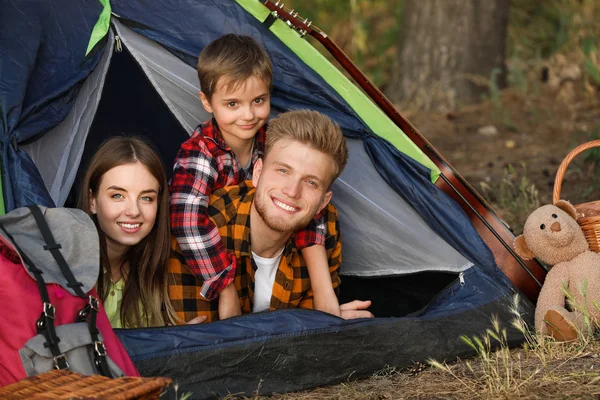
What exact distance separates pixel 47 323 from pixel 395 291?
1815 millimetres

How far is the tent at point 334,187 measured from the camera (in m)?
2.91

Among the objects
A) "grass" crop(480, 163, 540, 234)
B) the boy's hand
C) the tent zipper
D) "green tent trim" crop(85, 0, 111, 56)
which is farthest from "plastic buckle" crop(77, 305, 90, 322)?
"grass" crop(480, 163, 540, 234)

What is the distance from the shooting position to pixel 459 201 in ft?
11.6

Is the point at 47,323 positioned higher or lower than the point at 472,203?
lower

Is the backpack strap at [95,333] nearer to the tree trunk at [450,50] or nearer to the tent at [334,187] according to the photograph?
the tent at [334,187]

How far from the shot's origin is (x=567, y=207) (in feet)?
11.1

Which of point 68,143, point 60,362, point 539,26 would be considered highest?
point 539,26

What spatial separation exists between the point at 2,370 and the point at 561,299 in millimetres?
2022

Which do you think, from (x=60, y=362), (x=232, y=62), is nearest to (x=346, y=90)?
(x=232, y=62)

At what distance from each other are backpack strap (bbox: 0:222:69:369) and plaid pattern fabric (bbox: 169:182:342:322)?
93 centimetres

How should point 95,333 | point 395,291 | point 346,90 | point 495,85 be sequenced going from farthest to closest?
point 495,85, point 395,291, point 346,90, point 95,333

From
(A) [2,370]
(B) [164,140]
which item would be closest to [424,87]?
(B) [164,140]

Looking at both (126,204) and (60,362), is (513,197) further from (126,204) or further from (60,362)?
(60,362)

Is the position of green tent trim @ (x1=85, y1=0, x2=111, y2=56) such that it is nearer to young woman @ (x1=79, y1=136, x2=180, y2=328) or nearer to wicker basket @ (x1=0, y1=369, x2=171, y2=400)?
young woman @ (x1=79, y1=136, x2=180, y2=328)
